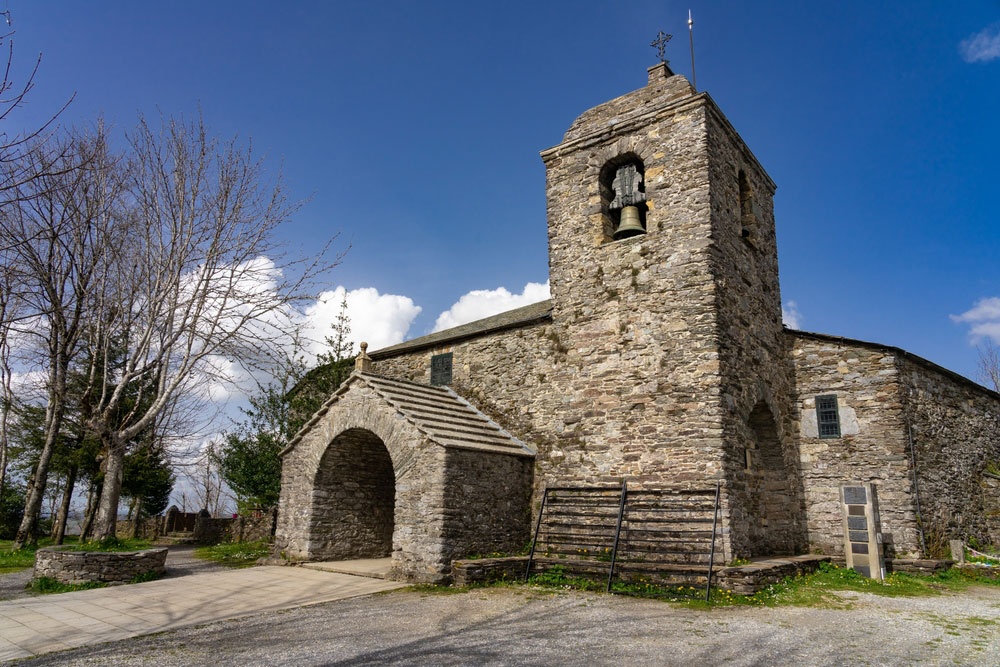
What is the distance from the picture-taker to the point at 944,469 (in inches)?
489

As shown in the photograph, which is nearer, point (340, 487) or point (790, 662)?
point (790, 662)

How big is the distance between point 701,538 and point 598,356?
12.5ft

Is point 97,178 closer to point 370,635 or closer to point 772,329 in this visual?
point 370,635

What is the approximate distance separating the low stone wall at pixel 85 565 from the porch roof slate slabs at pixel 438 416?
3534 millimetres

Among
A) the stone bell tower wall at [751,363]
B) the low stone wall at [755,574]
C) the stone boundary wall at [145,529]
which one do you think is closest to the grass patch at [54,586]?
the low stone wall at [755,574]

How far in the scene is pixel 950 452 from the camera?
12.8 metres

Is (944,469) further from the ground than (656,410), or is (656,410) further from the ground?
(656,410)

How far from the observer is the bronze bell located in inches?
473

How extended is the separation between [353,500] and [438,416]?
3038 millimetres

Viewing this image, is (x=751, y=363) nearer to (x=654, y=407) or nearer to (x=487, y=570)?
(x=654, y=407)

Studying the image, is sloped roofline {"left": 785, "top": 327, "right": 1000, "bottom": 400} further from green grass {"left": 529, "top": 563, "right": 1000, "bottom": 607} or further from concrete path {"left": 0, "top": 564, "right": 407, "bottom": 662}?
concrete path {"left": 0, "top": 564, "right": 407, "bottom": 662}

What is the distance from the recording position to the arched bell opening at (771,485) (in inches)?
448

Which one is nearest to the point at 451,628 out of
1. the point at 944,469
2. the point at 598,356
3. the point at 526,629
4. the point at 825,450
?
the point at 526,629

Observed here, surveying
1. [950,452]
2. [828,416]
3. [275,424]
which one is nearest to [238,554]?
[275,424]
